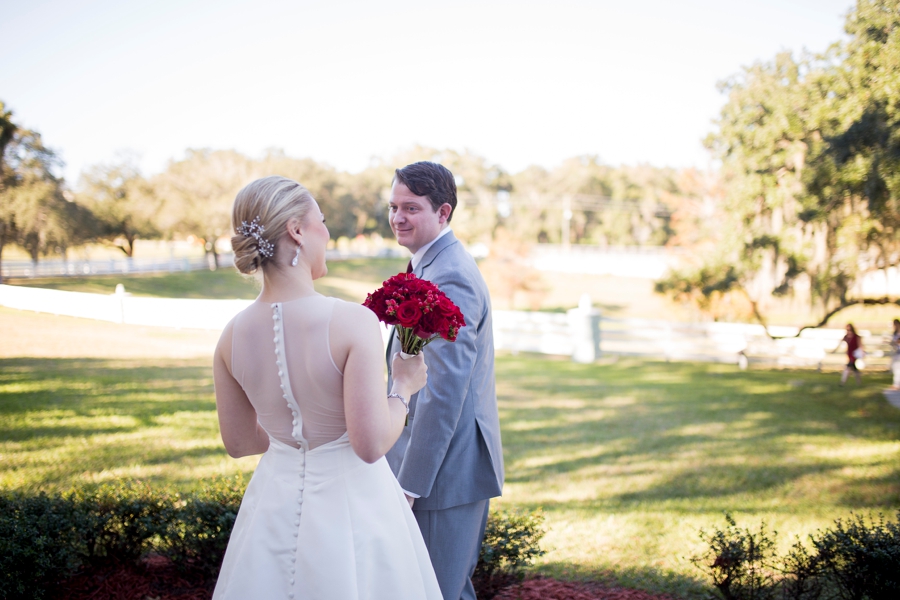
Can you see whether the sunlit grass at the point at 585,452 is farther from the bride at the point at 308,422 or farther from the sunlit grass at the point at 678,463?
the bride at the point at 308,422

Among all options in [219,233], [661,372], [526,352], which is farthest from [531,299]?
[219,233]

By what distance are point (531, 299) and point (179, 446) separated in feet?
79.3

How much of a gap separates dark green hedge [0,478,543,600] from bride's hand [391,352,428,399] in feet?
5.82

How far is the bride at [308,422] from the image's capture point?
5.46 feet

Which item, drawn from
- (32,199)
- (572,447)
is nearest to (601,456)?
(572,447)

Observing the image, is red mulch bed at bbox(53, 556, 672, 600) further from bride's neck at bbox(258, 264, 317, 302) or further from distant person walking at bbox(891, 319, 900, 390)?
distant person walking at bbox(891, 319, 900, 390)

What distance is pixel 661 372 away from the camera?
15000 mm

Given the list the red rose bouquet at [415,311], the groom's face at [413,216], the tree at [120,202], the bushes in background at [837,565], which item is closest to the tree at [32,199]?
the tree at [120,202]

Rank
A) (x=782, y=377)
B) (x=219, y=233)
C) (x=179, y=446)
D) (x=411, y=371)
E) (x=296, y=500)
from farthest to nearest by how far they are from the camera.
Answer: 1. (x=782, y=377)
2. (x=219, y=233)
3. (x=179, y=446)
4. (x=411, y=371)
5. (x=296, y=500)

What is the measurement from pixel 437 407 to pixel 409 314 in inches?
18.8

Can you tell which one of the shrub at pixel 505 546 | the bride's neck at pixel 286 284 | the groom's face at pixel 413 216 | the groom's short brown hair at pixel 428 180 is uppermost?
the groom's short brown hair at pixel 428 180

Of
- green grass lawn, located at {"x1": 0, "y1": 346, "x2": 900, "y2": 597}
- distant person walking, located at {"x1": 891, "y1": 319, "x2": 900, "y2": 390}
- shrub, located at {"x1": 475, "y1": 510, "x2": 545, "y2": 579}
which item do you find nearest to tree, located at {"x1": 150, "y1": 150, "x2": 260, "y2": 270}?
green grass lawn, located at {"x1": 0, "y1": 346, "x2": 900, "y2": 597}

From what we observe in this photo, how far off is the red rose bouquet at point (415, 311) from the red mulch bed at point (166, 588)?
83.4 inches

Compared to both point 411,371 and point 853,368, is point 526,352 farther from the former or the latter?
point 411,371
